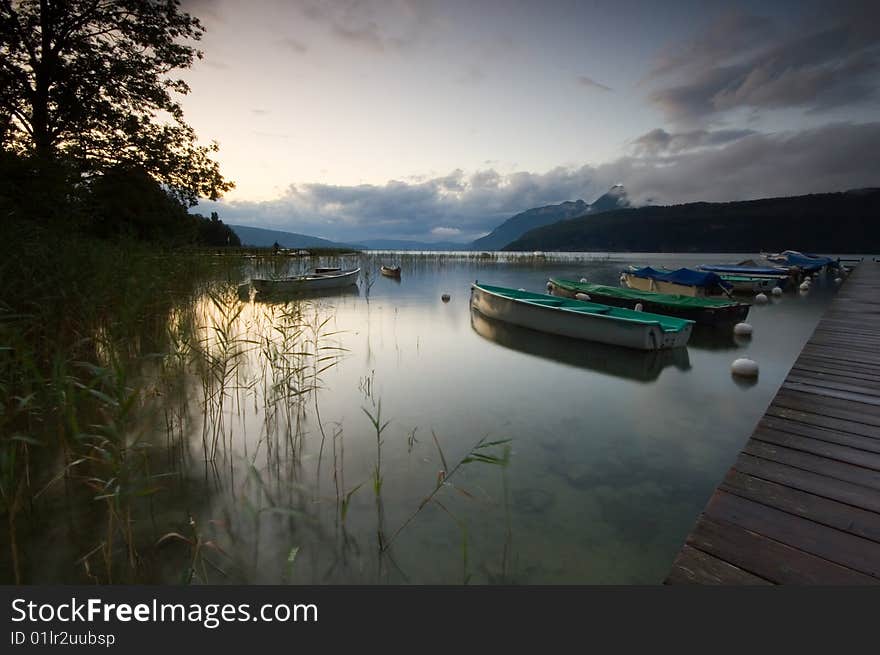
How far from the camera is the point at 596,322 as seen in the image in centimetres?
830

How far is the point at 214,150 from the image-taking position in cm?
1316

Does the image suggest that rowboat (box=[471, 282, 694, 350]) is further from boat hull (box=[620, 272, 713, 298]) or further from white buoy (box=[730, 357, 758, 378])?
boat hull (box=[620, 272, 713, 298])

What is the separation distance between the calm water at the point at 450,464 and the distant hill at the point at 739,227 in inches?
4989

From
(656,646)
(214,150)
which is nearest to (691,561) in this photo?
(656,646)

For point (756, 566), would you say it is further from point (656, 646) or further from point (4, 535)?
point (4, 535)

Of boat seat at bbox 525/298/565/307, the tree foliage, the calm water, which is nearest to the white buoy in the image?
the calm water

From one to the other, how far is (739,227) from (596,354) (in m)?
140

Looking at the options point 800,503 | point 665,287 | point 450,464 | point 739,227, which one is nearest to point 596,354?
point 450,464

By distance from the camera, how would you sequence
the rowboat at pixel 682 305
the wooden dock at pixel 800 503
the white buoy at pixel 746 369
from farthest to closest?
the rowboat at pixel 682 305, the white buoy at pixel 746 369, the wooden dock at pixel 800 503

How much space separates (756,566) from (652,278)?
1717cm

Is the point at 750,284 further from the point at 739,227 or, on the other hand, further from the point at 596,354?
the point at 739,227

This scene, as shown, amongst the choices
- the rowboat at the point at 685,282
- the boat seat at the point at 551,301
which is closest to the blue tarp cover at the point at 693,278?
the rowboat at the point at 685,282

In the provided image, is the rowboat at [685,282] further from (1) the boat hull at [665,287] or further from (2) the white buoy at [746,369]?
(2) the white buoy at [746,369]

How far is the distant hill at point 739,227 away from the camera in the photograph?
9525cm
